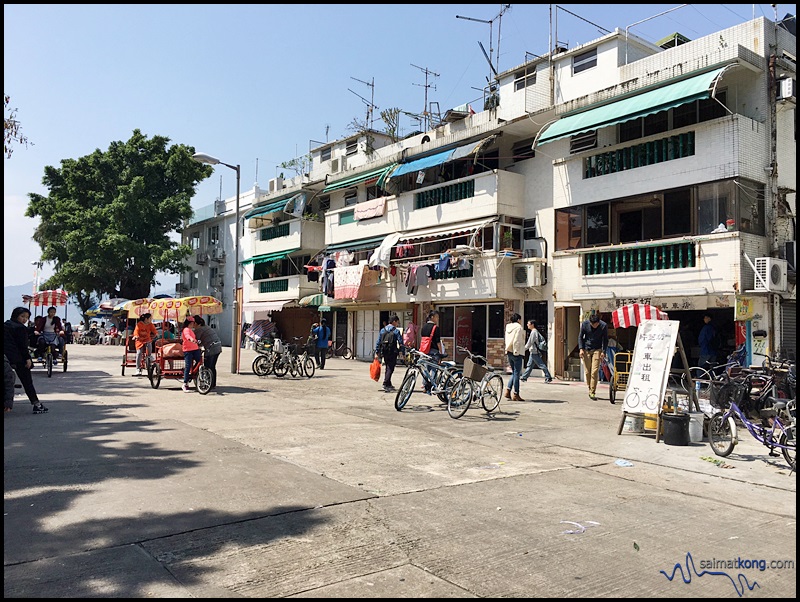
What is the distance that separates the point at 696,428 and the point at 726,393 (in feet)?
4.73

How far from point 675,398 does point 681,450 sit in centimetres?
124

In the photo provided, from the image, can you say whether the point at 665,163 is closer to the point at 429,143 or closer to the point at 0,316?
the point at 429,143

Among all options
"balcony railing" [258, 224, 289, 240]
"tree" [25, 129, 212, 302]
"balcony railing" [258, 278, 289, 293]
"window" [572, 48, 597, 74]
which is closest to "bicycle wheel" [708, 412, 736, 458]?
"window" [572, 48, 597, 74]

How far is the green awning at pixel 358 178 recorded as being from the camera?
28.4 m

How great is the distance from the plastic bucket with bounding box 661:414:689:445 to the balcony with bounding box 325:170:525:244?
47.6ft

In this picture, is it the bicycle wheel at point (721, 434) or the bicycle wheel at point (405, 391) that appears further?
the bicycle wheel at point (405, 391)

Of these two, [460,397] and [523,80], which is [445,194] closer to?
[523,80]

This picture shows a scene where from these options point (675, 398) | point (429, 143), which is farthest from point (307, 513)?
point (429, 143)

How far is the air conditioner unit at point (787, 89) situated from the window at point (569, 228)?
20.7ft

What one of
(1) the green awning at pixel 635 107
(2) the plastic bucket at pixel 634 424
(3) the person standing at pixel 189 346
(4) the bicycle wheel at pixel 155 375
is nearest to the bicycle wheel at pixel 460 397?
(2) the plastic bucket at pixel 634 424

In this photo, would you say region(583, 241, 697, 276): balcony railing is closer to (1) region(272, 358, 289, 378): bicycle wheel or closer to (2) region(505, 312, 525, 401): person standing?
(2) region(505, 312, 525, 401): person standing

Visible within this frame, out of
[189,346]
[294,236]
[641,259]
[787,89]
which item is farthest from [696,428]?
[294,236]

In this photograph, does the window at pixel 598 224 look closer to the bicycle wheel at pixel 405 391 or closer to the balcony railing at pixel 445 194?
the balcony railing at pixel 445 194

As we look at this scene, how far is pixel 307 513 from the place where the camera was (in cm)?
532
